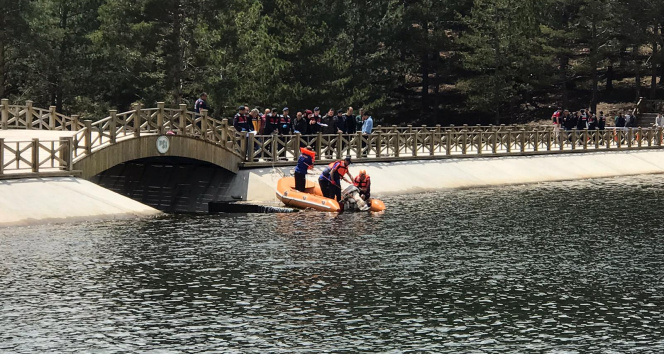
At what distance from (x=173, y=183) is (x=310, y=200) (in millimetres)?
7954

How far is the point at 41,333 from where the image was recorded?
18.0 m

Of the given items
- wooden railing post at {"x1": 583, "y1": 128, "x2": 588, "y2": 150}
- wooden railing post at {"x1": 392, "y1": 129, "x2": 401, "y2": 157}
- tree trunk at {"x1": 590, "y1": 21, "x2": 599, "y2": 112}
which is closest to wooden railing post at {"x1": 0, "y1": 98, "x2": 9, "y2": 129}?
wooden railing post at {"x1": 392, "y1": 129, "x2": 401, "y2": 157}

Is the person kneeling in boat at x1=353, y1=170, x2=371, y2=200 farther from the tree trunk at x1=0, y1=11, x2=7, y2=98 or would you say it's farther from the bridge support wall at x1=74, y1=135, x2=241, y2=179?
the tree trunk at x1=0, y1=11, x2=7, y2=98

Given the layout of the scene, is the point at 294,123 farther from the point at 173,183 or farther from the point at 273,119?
the point at 173,183

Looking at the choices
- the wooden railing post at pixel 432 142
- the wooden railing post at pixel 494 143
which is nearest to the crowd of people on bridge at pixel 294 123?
the wooden railing post at pixel 432 142

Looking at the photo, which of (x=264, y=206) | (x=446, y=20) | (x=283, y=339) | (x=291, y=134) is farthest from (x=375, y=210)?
(x=446, y=20)

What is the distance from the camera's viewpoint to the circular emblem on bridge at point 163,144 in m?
38.6

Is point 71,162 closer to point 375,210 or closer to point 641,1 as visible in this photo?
point 375,210

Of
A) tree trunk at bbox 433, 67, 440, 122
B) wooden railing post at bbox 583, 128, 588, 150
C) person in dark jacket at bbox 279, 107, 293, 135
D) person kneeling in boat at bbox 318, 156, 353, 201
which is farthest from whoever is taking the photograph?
tree trunk at bbox 433, 67, 440, 122

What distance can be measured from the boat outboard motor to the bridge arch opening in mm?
5987

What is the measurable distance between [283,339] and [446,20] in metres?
70.4

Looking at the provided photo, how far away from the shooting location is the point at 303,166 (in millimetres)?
38000

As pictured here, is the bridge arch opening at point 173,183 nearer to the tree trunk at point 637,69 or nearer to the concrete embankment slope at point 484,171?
the concrete embankment slope at point 484,171

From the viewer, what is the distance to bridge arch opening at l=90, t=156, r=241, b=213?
41906 millimetres
